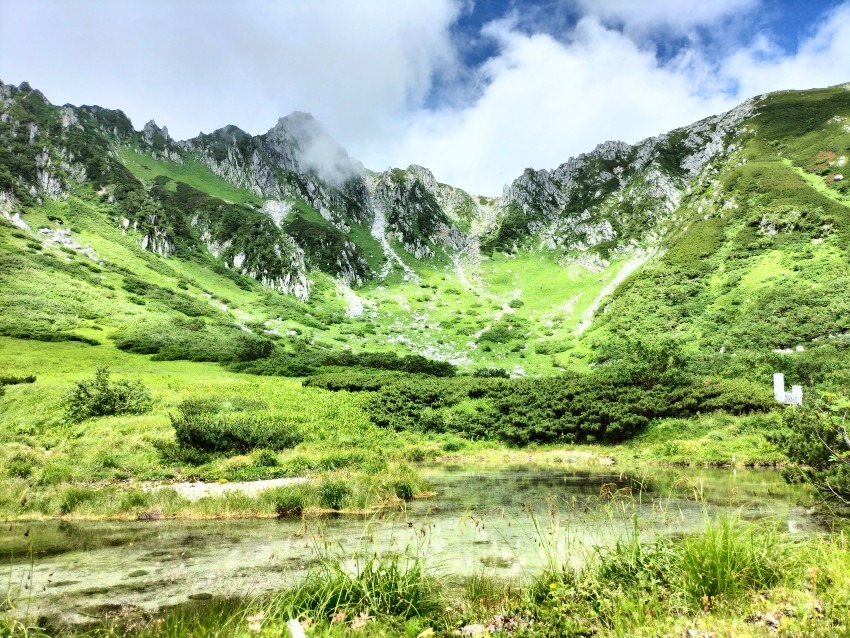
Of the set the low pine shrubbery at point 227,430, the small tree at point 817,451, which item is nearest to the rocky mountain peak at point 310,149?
the low pine shrubbery at point 227,430

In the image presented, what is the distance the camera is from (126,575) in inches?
458

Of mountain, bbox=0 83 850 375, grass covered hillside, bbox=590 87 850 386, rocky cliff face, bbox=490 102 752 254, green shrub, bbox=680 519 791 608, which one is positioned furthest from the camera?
rocky cliff face, bbox=490 102 752 254

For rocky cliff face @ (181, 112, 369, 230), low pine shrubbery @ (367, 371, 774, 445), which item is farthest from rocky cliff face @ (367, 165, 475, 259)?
low pine shrubbery @ (367, 371, 774, 445)

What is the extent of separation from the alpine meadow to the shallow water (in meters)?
0.17

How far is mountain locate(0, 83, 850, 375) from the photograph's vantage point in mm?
63438

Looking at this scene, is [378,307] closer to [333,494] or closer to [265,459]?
[265,459]

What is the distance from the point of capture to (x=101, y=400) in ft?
113

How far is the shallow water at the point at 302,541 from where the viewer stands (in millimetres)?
9750

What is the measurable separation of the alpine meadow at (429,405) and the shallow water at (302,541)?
0.17 meters

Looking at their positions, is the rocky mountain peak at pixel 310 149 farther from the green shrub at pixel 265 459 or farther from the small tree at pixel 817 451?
the small tree at pixel 817 451

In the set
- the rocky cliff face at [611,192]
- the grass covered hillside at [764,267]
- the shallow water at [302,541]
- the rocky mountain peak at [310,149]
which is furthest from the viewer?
the rocky mountain peak at [310,149]

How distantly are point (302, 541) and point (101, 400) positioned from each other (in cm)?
2789

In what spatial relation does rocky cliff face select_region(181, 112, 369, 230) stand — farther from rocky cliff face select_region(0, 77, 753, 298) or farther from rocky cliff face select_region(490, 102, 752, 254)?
rocky cliff face select_region(490, 102, 752, 254)

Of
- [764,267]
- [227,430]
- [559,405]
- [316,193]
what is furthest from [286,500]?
[316,193]
